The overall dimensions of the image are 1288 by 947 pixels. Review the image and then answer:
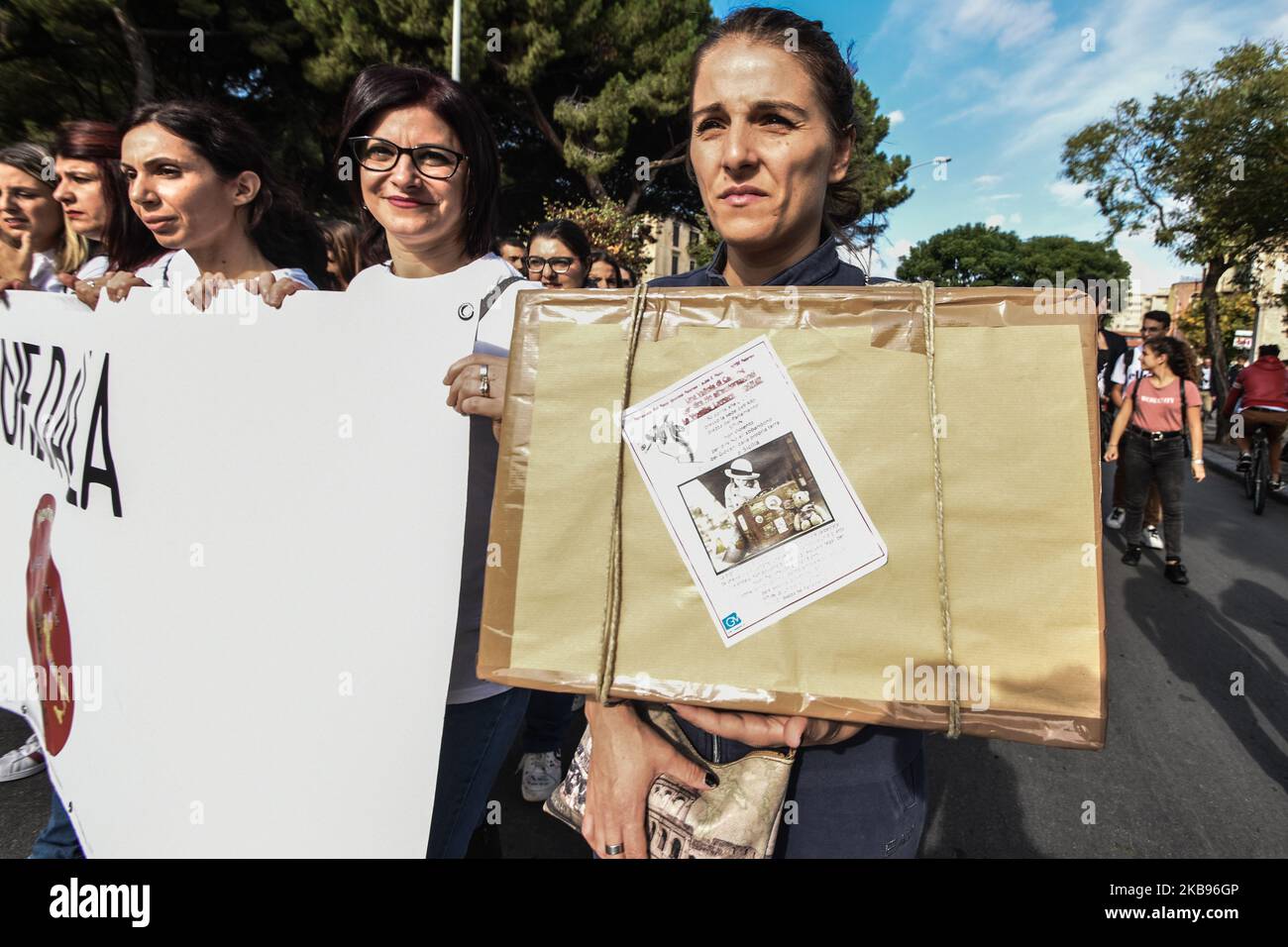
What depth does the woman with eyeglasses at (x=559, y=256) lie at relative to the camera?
354cm

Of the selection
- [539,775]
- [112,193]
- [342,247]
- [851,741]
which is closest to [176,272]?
[112,193]

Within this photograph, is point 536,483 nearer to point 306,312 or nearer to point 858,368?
point 858,368

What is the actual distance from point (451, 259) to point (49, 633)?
1.37 m

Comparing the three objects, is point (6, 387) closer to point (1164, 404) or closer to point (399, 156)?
point (399, 156)

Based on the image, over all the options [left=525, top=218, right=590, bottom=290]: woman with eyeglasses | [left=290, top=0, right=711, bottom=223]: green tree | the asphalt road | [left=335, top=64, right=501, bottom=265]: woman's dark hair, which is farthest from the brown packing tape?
[left=290, top=0, right=711, bottom=223]: green tree

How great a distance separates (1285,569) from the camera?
5445 mm

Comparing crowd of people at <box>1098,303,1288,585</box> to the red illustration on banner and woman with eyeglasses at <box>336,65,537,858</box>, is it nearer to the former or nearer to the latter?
woman with eyeglasses at <box>336,65,537,858</box>

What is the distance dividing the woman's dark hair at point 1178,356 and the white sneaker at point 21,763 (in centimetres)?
703

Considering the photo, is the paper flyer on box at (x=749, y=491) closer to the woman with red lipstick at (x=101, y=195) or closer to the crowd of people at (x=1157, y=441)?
the woman with red lipstick at (x=101, y=195)

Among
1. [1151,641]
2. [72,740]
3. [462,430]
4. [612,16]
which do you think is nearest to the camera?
[462,430]

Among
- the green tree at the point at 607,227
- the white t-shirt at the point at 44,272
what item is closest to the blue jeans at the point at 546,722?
the white t-shirt at the point at 44,272

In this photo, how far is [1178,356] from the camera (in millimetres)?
5211

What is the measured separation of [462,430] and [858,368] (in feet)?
2.16
